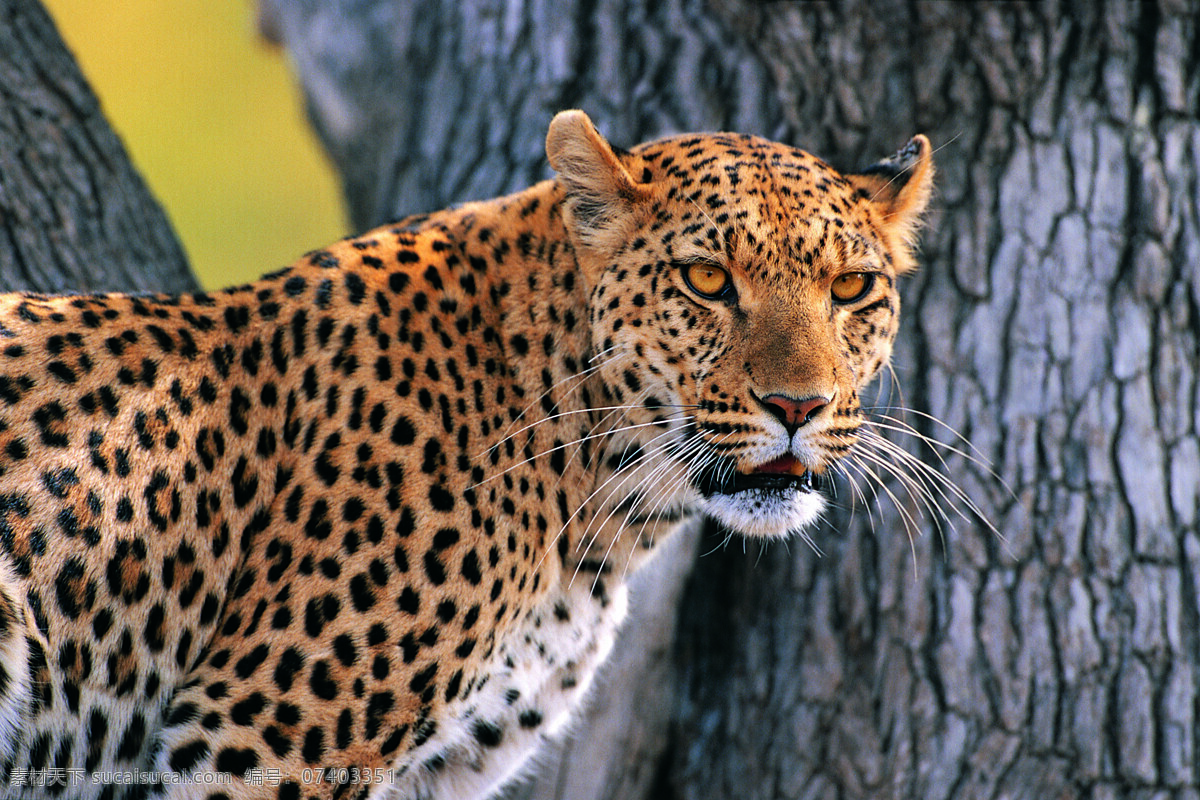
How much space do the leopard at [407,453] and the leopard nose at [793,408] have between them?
2 centimetres

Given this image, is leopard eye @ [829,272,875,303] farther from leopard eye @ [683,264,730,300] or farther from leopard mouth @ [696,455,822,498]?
leopard mouth @ [696,455,822,498]

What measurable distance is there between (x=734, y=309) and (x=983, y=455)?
8.01 ft

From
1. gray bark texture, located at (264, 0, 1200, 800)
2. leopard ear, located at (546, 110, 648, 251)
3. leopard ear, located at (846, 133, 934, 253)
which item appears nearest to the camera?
leopard ear, located at (546, 110, 648, 251)

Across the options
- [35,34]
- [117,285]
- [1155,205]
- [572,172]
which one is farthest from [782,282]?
[35,34]

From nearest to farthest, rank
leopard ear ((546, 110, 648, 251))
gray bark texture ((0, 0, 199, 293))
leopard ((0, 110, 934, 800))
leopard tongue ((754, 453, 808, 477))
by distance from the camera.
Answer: leopard ((0, 110, 934, 800)) < leopard tongue ((754, 453, 808, 477)) < leopard ear ((546, 110, 648, 251)) < gray bark texture ((0, 0, 199, 293))

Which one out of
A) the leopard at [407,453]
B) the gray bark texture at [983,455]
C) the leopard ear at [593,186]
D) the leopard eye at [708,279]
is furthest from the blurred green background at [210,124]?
the leopard eye at [708,279]

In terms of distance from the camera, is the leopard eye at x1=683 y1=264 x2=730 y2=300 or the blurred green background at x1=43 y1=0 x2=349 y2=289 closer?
the leopard eye at x1=683 y1=264 x2=730 y2=300

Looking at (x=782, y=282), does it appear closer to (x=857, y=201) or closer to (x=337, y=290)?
(x=857, y=201)

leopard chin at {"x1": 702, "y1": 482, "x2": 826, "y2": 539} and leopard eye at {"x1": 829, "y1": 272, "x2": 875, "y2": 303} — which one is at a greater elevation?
leopard eye at {"x1": 829, "y1": 272, "x2": 875, "y2": 303}

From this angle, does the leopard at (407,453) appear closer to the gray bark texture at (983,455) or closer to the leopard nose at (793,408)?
the leopard nose at (793,408)

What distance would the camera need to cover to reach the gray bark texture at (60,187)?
5.86 m

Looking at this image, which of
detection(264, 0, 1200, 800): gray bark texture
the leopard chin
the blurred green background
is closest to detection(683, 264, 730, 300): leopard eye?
the leopard chin

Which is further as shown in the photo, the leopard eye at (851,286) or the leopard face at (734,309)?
the leopard eye at (851,286)

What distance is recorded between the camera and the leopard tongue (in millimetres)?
4434
